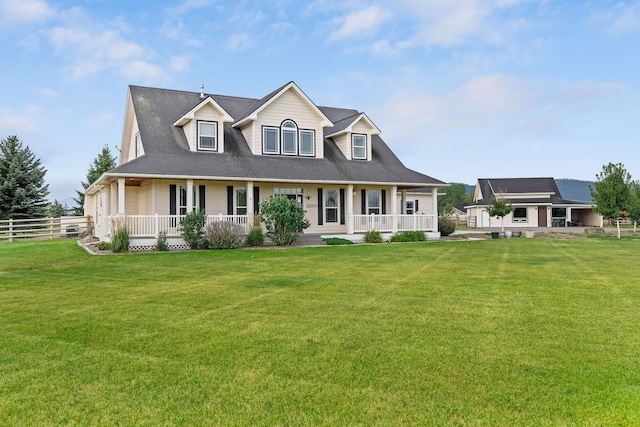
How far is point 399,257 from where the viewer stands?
585 inches

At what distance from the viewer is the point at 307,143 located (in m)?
23.3

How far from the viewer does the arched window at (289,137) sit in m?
22.7

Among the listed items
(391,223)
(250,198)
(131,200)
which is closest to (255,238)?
(250,198)

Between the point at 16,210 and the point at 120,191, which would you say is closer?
the point at 120,191

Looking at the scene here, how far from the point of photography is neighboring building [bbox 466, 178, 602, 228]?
156 feet

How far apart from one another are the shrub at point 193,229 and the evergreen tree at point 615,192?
26370mm

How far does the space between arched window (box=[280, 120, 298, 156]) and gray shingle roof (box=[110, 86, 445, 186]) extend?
464 mm

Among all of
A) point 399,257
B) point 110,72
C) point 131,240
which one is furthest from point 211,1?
point 399,257

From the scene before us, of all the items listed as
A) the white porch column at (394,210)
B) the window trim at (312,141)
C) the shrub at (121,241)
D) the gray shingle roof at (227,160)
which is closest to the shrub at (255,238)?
the gray shingle roof at (227,160)

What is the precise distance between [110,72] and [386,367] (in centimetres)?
1978

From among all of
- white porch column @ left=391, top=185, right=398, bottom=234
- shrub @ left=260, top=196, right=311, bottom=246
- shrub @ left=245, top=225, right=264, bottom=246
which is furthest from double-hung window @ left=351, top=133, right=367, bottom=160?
shrub @ left=245, top=225, right=264, bottom=246

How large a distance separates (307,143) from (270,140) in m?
2.00

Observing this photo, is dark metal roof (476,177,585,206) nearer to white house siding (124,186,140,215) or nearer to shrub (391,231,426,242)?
shrub (391,231,426,242)

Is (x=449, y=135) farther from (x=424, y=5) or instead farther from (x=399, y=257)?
(x=399, y=257)
